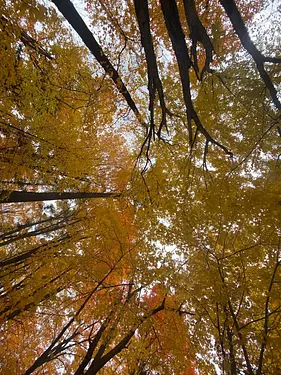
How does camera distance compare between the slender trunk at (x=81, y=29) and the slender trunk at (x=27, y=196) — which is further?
the slender trunk at (x=27, y=196)

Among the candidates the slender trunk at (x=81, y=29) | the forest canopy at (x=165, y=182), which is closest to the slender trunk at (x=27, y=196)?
the forest canopy at (x=165, y=182)

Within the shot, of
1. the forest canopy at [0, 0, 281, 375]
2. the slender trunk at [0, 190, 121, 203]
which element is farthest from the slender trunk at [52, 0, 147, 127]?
the slender trunk at [0, 190, 121, 203]

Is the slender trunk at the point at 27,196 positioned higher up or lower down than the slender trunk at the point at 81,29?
lower down

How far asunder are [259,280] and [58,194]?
3741 mm

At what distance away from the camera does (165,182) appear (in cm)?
443

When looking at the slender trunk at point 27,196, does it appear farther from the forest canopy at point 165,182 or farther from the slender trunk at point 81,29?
the slender trunk at point 81,29

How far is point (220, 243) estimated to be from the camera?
3422 millimetres

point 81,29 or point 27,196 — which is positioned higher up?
point 81,29

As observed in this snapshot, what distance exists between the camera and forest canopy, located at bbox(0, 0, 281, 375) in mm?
2629

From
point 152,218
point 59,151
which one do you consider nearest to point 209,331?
point 152,218

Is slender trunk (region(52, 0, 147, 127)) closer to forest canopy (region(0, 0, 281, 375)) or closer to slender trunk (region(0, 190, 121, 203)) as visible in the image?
forest canopy (region(0, 0, 281, 375))

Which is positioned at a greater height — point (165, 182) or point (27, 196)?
point (165, 182)

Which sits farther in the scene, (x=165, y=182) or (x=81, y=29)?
(x=165, y=182)

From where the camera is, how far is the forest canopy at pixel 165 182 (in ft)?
8.63
